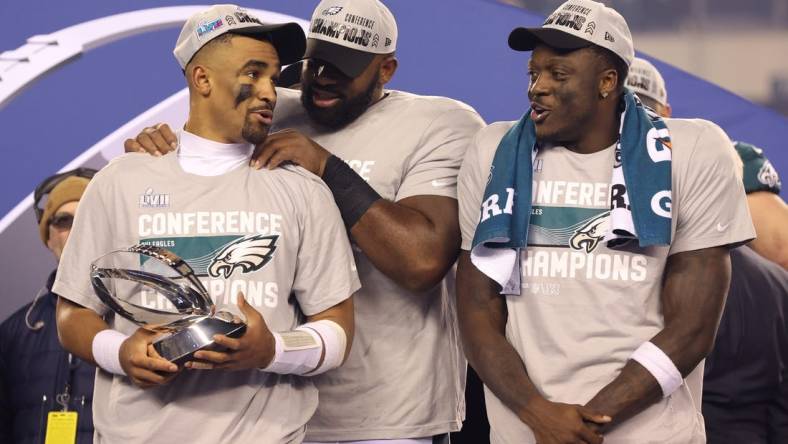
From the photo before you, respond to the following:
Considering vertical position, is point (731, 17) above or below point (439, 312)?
above

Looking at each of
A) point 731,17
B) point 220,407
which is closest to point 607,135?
point 220,407

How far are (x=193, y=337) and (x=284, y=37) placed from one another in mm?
837

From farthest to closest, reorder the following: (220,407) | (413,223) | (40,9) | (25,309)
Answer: (40,9) → (25,309) → (413,223) → (220,407)

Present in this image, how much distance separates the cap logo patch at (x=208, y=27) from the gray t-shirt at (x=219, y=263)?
12.0 inches

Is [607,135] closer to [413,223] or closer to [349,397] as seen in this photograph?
[413,223]

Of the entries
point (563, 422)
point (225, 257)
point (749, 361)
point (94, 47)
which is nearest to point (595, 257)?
point (563, 422)

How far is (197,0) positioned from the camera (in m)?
4.74

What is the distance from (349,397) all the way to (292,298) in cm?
45

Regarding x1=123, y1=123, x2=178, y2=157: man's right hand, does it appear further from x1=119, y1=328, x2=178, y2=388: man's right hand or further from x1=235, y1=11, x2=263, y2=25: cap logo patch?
x1=119, y1=328, x2=178, y2=388: man's right hand

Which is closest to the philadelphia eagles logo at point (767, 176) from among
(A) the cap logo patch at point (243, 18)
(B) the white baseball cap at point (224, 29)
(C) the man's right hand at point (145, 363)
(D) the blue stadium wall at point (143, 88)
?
(D) the blue stadium wall at point (143, 88)

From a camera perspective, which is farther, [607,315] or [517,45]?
[517,45]

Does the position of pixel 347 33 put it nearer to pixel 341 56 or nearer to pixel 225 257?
pixel 341 56

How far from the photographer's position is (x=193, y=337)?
7.94ft

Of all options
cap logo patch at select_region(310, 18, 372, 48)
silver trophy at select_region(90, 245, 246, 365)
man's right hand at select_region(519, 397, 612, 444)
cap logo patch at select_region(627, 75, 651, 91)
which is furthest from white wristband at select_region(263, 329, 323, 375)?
cap logo patch at select_region(627, 75, 651, 91)
